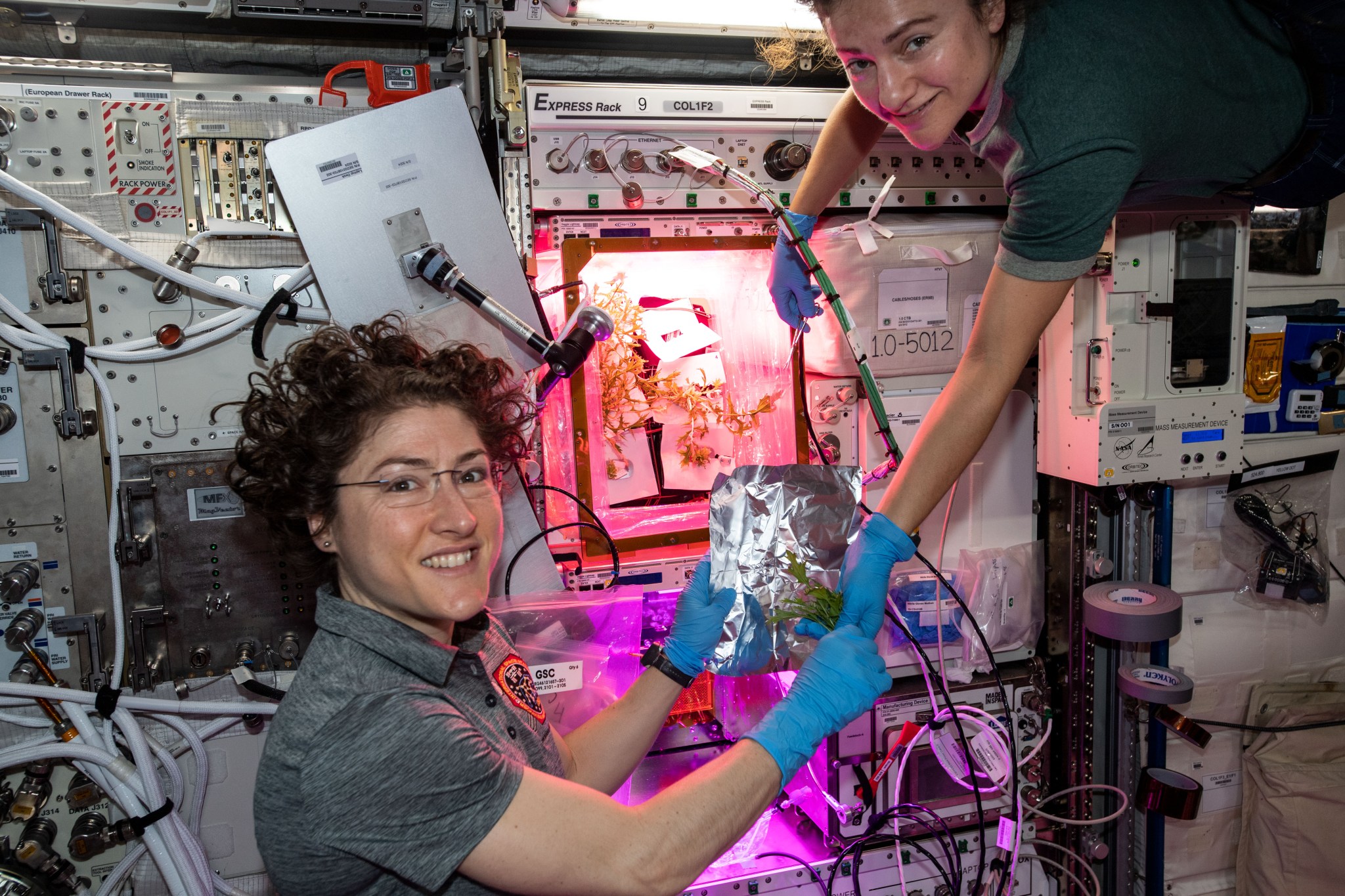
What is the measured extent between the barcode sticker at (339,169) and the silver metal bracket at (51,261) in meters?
0.78

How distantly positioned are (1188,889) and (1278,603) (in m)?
1.21

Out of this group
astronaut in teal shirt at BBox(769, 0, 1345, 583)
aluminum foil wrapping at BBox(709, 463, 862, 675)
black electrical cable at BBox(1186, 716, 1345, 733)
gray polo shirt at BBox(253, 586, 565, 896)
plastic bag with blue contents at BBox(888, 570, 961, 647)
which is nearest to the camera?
gray polo shirt at BBox(253, 586, 565, 896)

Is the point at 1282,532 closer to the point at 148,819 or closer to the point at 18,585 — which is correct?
the point at 148,819

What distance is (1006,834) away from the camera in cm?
273

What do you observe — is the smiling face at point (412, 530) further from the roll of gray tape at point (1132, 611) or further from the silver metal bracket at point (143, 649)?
the roll of gray tape at point (1132, 611)

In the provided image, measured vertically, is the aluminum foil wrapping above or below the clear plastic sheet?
above

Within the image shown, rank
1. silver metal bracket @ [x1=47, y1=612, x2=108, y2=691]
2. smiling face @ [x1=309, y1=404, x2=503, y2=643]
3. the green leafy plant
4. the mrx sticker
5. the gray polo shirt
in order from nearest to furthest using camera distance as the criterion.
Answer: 1. the gray polo shirt
2. smiling face @ [x1=309, y1=404, x2=503, y2=643]
3. the mrx sticker
4. the green leafy plant
5. silver metal bracket @ [x1=47, y1=612, x2=108, y2=691]

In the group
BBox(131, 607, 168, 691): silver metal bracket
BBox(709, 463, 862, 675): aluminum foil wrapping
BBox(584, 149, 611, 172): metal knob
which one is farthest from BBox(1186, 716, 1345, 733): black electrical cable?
BBox(131, 607, 168, 691): silver metal bracket

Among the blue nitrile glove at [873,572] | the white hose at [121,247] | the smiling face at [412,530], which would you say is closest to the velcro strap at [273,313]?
the white hose at [121,247]

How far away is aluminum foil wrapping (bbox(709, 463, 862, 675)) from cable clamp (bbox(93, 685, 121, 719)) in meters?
1.78

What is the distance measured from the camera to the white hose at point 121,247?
7.18 feet

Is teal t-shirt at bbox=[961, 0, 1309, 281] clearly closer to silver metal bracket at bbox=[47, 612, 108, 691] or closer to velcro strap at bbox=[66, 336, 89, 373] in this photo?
velcro strap at bbox=[66, 336, 89, 373]

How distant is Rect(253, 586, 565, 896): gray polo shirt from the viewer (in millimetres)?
1305

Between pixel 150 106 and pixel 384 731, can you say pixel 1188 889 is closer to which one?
pixel 384 731
